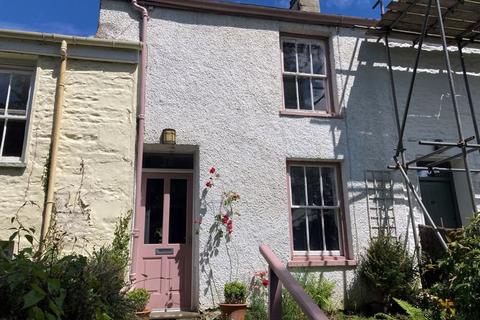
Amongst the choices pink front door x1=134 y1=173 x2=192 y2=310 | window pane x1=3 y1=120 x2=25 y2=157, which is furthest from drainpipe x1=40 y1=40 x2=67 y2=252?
pink front door x1=134 y1=173 x2=192 y2=310

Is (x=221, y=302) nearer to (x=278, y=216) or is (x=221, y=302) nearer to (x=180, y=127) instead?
(x=278, y=216)

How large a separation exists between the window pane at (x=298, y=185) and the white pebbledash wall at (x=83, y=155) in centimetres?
297

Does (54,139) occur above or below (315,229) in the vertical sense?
above

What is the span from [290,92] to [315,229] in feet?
9.05

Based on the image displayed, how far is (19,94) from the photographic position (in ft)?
21.3

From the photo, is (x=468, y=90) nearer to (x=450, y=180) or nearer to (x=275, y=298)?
(x=450, y=180)

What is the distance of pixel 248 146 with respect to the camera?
7414mm

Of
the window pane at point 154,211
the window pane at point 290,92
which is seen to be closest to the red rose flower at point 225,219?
the window pane at point 154,211

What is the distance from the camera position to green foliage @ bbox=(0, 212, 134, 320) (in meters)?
2.14

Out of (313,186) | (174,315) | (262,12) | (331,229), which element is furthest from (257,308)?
(262,12)

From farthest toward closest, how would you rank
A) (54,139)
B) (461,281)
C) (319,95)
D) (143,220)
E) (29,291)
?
(319,95) → (143,220) → (54,139) → (461,281) → (29,291)

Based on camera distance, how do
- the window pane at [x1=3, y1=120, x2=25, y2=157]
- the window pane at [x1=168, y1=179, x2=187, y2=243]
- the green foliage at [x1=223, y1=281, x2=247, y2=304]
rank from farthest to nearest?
the window pane at [x1=168, y1=179, x2=187, y2=243]
the green foliage at [x1=223, y1=281, x2=247, y2=304]
the window pane at [x1=3, y1=120, x2=25, y2=157]

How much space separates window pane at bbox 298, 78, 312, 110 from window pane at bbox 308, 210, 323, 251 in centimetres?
213

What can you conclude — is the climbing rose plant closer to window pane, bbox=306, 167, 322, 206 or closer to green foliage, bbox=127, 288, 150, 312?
window pane, bbox=306, 167, 322, 206
